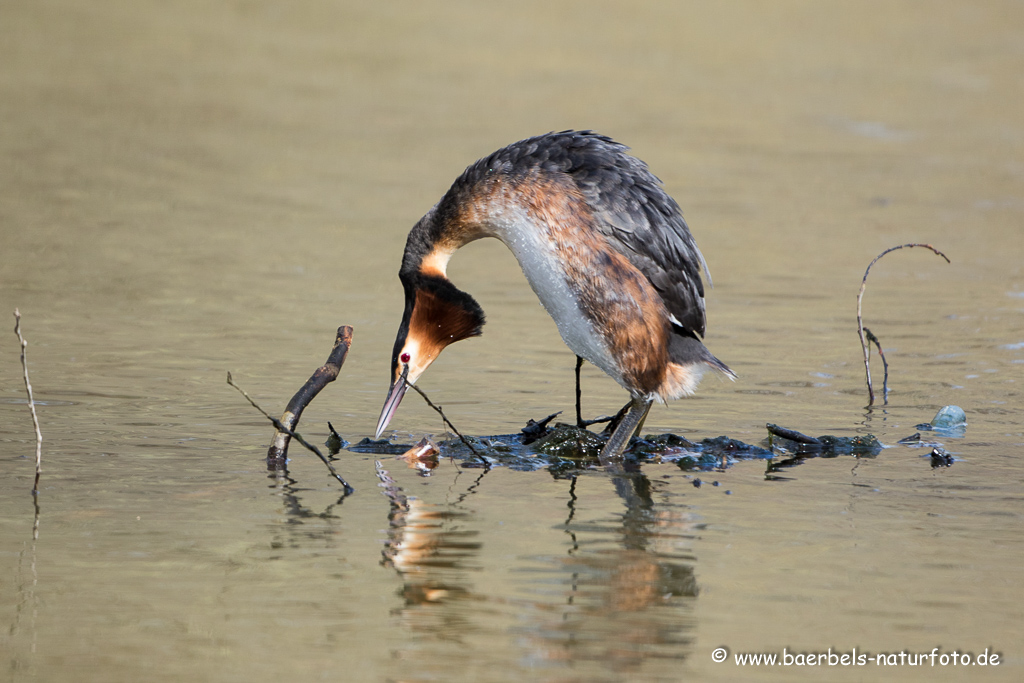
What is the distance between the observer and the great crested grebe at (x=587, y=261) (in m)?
7.04

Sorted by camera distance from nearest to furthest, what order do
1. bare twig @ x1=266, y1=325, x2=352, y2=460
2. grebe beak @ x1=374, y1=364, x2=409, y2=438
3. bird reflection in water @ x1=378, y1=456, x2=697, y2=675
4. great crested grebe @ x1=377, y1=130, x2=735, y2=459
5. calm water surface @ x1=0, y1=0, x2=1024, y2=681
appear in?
bird reflection in water @ x1=378, y1=456, x2=697, y2=675 → calm water surface @ x1=0, y1=0, x2=1024, y2=681 → bare twig @ x1=266, y1=325, x2=352, y2=460 → great crested grebe @ x1=377, y1=130, x2=735, y2=459 → grebe beak @ x1=374, y1=364, x2=409, y2=438

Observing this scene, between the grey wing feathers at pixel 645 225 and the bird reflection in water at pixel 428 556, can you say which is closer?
the bird reflection in water at pixel 428 556

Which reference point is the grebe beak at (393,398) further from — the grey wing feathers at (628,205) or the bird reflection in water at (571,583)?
the grey wing feathers at (628,205)

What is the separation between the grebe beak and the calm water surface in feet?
1.20

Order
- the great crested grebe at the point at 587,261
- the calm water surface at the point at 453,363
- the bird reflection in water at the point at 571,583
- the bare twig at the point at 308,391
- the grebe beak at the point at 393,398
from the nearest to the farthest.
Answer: the bird reflection in water at the point at 571,583 → the calm water surface at the point at 453,363 → the bare twig at the point at 308,391 → the great crested grebe at the point at 587,261 → the grebe beak at the point at 393,398

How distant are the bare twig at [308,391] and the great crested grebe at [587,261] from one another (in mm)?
647

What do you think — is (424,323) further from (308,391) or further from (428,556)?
(428,556)

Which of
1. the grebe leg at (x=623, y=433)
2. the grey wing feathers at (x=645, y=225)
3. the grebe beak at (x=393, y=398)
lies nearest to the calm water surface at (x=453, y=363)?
the grebe leg at (x=623, y=433)

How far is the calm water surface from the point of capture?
4977mm

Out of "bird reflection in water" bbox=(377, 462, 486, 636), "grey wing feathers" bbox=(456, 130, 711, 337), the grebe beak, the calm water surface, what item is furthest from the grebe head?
"bird reflection in water" bbox=(377, 462, 486, 636)

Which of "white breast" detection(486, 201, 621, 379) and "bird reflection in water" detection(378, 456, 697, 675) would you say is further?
"white breast" detection(486, 201, 621, 379)

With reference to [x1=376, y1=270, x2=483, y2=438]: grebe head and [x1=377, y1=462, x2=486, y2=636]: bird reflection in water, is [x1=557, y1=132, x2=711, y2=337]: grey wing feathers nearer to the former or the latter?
[x1=376, y1=270, x2=483, y2=438]: grebe head

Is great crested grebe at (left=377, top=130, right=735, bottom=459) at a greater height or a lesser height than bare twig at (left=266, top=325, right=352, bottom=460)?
greater

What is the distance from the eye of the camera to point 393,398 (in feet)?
24.4
